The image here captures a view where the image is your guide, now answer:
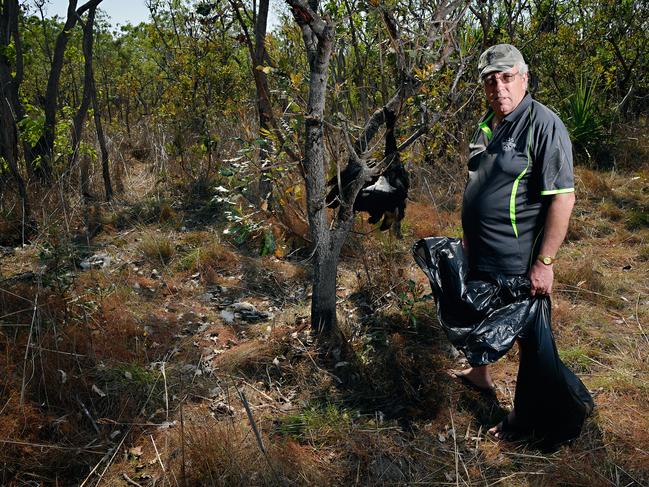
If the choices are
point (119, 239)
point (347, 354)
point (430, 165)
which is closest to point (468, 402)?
point (347, 354)

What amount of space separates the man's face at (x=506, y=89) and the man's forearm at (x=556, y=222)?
1.52ft

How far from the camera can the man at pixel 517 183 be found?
2277 millimetres

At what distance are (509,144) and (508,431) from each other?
137 centimetres

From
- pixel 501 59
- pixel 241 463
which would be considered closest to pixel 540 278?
pixel 501 59

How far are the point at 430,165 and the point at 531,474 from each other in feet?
15.5

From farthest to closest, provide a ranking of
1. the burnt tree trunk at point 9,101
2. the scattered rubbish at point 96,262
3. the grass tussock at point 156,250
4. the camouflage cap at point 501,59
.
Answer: the burnt tree trunk at point 9,101 < the grass tussock at point 156,250 < the scattered rubbish at point 96,262 < the camouflage cap at point 501,59

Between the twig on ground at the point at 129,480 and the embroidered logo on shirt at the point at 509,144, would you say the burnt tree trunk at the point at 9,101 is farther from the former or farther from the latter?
the embroidered logo on shirt at the point at 509,144

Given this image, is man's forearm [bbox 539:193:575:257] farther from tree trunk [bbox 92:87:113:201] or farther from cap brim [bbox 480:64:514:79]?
tree trunk [bbox 92:87:113:201]

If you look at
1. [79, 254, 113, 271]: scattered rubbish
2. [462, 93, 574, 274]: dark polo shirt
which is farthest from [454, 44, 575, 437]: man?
[79, 254, 113, 271]: scattered rubbish

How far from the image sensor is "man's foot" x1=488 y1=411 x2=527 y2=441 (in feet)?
8.64

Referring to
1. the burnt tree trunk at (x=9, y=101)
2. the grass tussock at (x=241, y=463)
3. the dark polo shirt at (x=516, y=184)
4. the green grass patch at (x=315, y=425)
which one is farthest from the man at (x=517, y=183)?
the burnt tree trunk at (x=9, y=101)

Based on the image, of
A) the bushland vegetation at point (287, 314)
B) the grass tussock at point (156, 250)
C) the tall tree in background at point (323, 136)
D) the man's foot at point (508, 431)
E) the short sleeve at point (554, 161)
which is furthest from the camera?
the grass tussock at point (156, 250)

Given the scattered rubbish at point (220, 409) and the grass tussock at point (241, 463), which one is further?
the scattered rubbish at point (220, 409)

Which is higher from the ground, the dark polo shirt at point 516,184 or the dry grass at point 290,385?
the dark polo shirt at point 516,184
